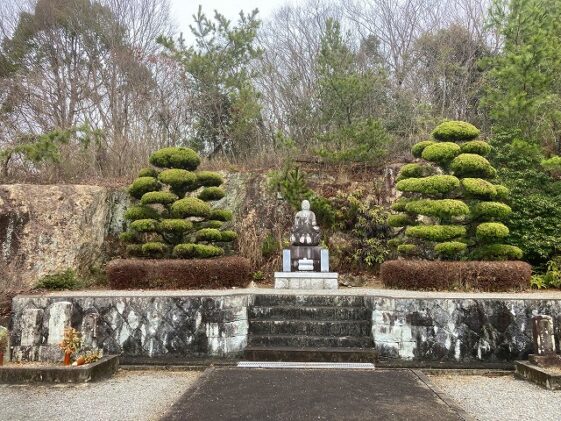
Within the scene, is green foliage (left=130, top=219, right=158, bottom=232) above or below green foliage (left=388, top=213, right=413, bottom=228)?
below

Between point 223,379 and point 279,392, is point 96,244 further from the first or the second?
point 279,392

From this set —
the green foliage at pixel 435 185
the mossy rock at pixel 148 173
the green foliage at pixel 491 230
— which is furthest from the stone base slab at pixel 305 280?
the mossy rock at pixel 148 173

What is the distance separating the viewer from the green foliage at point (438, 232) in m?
8.68

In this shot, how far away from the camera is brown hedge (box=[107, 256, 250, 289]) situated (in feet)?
27.7

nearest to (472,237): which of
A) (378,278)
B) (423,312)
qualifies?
(378,278)

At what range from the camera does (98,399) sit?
15.0 feet

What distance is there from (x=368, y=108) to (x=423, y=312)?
1028cm

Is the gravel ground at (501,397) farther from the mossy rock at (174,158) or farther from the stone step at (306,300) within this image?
the mossy rock at (174,158)

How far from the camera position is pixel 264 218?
12.3 metres

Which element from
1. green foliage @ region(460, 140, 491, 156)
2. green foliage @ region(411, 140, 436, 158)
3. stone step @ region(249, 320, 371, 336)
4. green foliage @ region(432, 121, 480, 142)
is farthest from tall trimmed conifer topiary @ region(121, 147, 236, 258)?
green foliage @ region(460, 140, 491, 156)

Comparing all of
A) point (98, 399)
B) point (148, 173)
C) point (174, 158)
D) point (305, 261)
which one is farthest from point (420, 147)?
point (98, 399)

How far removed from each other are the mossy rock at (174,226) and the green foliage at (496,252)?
242 inches

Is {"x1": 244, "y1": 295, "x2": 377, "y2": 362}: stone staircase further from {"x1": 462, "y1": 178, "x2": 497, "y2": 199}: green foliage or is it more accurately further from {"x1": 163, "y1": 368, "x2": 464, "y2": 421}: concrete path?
{"x1": 462, "y1": 178, "x2": 497, "y2": 199}: green foliage

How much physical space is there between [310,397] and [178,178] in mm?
6419
